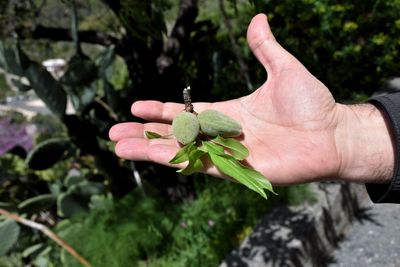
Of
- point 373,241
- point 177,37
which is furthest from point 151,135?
point 373,241

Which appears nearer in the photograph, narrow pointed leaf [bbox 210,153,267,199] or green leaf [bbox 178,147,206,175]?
narrow pointed leaf [bbox 210,153,267,199]

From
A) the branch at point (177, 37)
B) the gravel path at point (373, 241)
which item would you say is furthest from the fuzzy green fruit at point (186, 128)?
the gravel path at point (373, 241)

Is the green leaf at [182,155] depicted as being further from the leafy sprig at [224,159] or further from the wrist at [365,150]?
the wrist at [365,150]

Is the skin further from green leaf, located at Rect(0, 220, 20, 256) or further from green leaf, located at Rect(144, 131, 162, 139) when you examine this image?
green leaf, located at Rect(0, 220, 20, 256)

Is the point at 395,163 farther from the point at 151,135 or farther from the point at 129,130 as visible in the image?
the point at 129,130

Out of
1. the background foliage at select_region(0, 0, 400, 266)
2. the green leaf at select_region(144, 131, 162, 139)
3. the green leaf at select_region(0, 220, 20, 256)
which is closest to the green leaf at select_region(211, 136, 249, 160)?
the green leaf at select_region(144, 131, 162, 139)

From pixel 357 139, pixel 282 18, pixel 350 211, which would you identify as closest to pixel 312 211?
pixel 350 211
